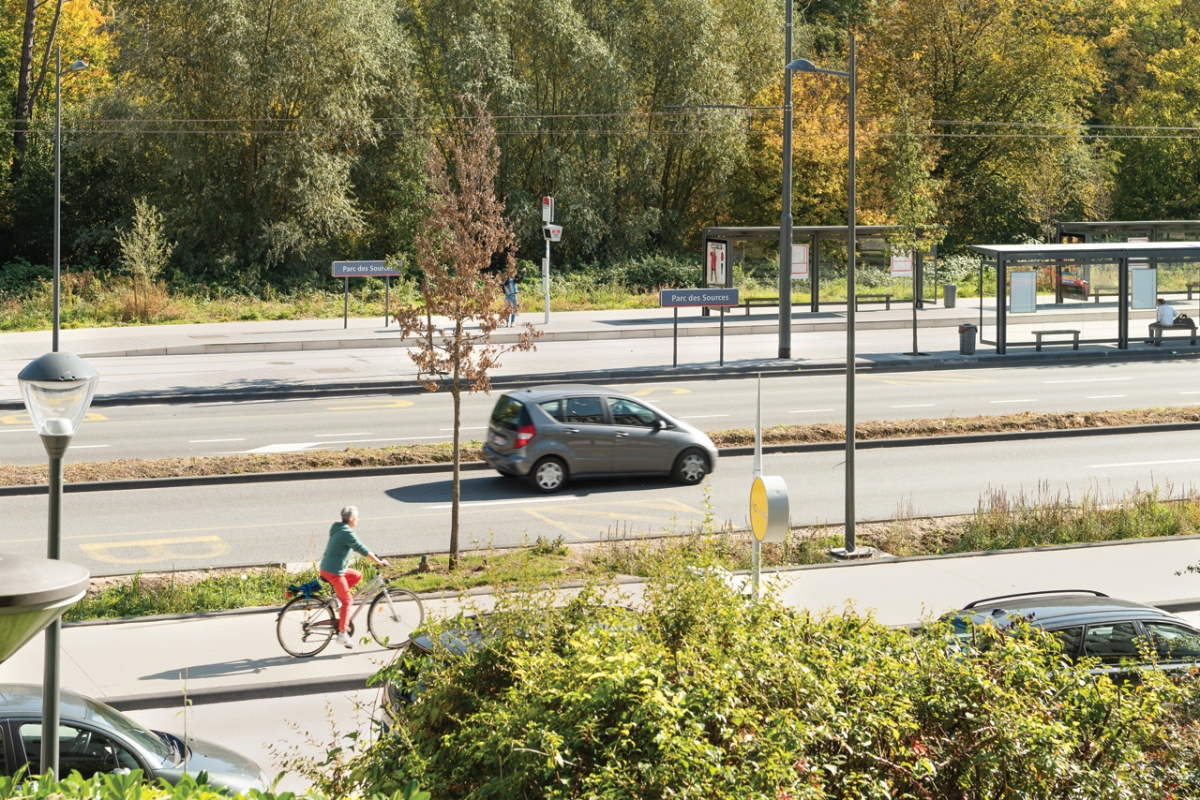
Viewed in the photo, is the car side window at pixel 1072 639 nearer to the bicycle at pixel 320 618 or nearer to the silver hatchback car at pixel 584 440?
the bicycle at pixel 320 618

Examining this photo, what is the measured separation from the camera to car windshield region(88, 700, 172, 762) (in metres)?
7.33

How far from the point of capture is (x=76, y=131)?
49.2 m

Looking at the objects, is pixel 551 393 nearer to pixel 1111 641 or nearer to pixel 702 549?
pixel 702 549

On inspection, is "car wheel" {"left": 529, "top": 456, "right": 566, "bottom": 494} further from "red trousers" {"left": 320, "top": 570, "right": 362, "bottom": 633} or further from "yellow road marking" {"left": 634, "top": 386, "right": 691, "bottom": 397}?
"yellow road marking" {"left": 634, "top": 386, "right": 691, "bottom": 397}

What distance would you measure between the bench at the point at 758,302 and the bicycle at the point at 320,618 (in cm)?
3079

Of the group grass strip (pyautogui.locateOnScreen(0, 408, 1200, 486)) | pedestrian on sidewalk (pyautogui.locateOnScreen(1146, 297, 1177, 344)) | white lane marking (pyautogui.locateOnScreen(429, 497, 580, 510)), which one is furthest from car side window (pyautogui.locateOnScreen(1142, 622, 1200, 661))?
pedestrian on sidewalk (pyautogui.locateOnScreen(1146, 297, 1177, 344))

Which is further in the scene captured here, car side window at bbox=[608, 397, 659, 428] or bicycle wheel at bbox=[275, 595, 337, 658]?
car side window at bbox=[608, 397, 659, 428]

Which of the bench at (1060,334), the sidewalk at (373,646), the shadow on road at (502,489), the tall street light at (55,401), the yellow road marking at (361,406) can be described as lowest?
the sidewalk at (373,646)

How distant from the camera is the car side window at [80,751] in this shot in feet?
22.5

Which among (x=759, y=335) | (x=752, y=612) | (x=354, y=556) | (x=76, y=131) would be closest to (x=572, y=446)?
(x=354, y=556)

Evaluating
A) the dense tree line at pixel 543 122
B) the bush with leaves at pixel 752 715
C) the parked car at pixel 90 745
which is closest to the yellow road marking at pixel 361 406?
the dense tree line at pixel 543 122

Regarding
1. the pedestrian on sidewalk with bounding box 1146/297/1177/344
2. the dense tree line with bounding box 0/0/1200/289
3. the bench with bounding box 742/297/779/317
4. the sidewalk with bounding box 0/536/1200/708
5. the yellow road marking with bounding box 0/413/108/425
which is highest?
the dense tree line with bounding box 0/0/1200/289

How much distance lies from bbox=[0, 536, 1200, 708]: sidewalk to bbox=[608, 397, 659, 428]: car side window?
186 inches

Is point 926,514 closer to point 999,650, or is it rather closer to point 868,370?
point 999,650
